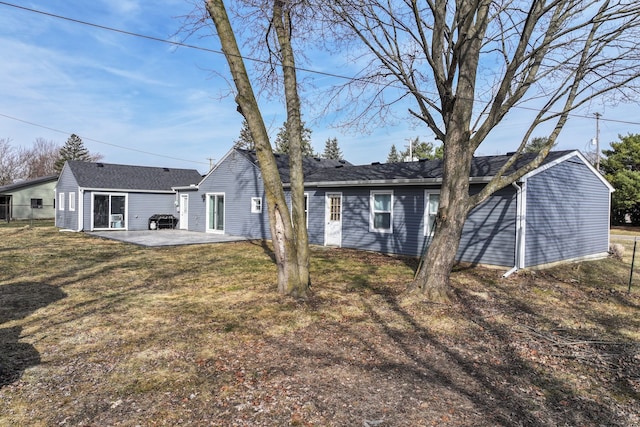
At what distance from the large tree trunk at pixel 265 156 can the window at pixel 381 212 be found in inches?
265

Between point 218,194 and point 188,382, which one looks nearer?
point 188,382

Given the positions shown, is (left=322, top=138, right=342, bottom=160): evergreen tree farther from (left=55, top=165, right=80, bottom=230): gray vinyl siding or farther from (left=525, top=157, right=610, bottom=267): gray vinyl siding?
(left=525, top=157, right=610, bottom=267): gray vinyl siding

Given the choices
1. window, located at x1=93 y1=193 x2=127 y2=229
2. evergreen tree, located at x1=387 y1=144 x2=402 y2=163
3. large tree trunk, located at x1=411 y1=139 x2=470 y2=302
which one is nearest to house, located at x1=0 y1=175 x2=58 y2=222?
window, located at x1=93 y1=193 x2=127 y2=229

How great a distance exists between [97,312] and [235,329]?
2398 mm

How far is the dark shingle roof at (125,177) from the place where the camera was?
67.1 feet

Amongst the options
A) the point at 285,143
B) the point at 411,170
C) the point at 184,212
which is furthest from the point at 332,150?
the point at 411,170

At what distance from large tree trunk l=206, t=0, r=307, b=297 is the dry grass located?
0.58 m

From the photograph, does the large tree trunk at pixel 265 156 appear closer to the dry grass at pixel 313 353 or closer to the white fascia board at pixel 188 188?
the dry grass at pixel 313 353

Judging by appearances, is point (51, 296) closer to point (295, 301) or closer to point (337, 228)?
point (295, 301)

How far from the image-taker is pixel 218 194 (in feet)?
64.2

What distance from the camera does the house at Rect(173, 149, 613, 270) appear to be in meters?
10.5

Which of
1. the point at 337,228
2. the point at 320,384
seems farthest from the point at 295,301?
the point at 337,228

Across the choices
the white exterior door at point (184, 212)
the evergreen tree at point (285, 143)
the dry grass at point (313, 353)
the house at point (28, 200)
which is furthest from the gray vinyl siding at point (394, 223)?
the evergreen tree at point (285, 143)

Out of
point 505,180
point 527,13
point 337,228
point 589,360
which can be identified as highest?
point 527,13
